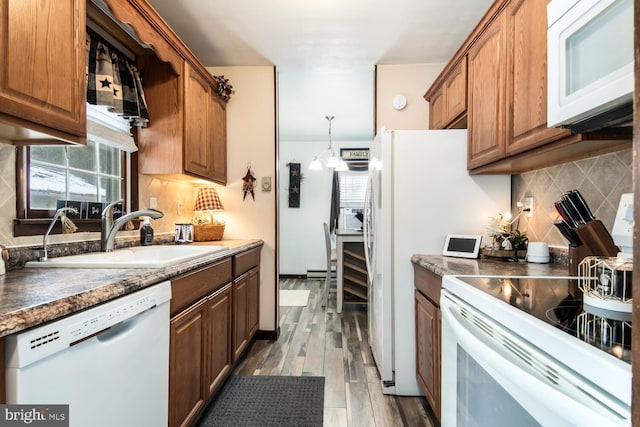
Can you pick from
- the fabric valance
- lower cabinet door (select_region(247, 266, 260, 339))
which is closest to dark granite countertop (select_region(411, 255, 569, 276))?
lower cabinet door (select_region(247, 266, 260, 339))

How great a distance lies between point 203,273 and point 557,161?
1.90 metres

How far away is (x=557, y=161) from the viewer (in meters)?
1.74

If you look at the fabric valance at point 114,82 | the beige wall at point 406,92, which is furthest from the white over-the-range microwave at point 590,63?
the fabric valance at point 114,82

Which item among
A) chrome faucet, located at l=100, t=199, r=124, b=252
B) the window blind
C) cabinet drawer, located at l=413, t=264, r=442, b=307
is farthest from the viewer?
the window blind

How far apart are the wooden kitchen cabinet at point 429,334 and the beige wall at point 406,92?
1.50m

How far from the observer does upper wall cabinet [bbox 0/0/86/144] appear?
1086mm

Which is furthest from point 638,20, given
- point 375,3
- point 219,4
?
point 219,4

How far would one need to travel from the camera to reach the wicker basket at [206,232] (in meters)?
2.85

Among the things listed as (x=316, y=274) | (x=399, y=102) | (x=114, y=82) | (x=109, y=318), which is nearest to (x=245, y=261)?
(x=114, y=82)

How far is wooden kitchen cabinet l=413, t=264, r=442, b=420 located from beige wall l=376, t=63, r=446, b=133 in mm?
1497

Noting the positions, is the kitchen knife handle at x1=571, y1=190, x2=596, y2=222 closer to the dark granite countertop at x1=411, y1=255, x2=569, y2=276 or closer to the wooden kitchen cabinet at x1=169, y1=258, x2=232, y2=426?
the dark granite countertop at x1=411, y1=255, x2=569, y2=276

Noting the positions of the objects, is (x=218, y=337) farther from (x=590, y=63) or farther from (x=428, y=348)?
(x=590, y=63)

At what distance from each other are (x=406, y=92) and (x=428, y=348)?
219 centimetres

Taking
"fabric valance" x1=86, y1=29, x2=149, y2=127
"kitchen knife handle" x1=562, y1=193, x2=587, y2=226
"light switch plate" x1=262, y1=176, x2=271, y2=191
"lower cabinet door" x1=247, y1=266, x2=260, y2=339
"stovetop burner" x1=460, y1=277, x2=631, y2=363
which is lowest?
"lower cabinet door" x1=247, y1=266, x2=260, y2=339
